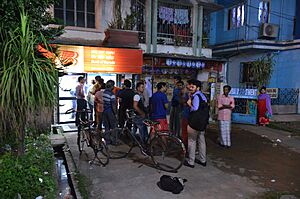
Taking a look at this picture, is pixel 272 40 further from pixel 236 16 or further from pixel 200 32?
pixel 200 32

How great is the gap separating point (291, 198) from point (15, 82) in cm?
465

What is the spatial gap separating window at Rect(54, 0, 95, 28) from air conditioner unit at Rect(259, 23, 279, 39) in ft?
30.4

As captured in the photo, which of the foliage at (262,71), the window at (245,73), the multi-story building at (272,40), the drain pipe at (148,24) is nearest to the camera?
the drain pipe at (148,24)

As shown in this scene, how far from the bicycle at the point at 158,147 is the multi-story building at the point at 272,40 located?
10.0 metres

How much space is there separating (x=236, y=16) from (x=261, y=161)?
11692mm


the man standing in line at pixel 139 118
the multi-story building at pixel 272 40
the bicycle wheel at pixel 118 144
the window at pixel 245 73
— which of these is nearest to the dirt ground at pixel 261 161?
the man standing in line at pixel 139 118

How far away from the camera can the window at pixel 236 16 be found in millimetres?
14727

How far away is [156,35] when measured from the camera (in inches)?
460

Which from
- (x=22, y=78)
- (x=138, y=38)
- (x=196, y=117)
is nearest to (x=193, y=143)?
(x=196, y=117)

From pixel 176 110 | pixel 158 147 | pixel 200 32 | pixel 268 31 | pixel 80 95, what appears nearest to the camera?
pixel 158 147

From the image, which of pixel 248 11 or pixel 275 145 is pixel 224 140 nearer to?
pixel 275 145

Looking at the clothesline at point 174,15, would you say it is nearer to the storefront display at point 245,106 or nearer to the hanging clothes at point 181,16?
the hanging clothes at point 181,16

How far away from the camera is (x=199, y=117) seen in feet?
17.0

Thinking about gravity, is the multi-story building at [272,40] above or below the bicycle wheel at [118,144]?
above
